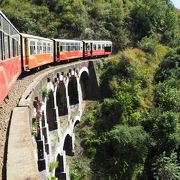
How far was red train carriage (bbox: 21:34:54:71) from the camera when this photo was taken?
636 inches

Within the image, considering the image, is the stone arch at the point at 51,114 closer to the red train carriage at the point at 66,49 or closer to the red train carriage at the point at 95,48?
the red train carriage at the point at 66,49

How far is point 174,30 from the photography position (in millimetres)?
52031

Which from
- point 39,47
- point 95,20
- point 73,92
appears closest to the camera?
point 39,47

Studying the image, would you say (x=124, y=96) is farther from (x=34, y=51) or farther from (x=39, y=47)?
(x=34, y=51)

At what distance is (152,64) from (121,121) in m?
10.7

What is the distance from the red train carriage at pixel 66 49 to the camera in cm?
2433

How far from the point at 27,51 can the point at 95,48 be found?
57.6 feet

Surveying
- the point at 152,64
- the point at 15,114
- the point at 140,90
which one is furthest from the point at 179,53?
the point at 15,114

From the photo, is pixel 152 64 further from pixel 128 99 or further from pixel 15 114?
pixel 15 114

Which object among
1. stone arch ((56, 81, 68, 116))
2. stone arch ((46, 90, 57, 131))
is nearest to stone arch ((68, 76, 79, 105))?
stone arch ((56, 81, 68, 116))

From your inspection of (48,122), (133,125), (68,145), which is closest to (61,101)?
(68,145)

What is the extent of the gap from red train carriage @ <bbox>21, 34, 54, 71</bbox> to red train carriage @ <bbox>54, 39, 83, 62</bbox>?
1134mm

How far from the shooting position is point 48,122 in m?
18.9

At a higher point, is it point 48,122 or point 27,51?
point 27,51
